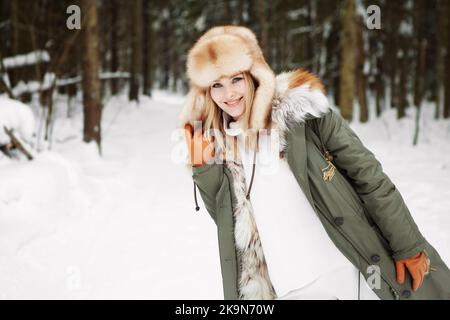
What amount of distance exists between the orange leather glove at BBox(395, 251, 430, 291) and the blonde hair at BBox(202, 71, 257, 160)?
960 millimetres

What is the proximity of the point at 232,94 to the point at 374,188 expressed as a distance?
889 mm

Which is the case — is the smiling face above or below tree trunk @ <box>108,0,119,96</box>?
below

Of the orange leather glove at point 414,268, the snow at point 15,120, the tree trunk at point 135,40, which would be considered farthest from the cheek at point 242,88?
the tree trunk at point 135,40

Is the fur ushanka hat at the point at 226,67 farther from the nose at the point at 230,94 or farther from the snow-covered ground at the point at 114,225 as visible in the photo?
the snow-covered ground at the point at 114,225

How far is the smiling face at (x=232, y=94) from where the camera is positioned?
2.05m

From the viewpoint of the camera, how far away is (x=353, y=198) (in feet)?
6.25

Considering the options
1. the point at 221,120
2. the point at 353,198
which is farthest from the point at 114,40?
the point at 353,198

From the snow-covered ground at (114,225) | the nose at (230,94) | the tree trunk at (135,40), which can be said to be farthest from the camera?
the tree trunk at (135,40)

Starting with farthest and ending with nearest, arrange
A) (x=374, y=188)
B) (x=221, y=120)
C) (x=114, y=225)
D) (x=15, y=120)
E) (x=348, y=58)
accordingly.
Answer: (x=348, y=58) → (x=15, y=120) → (x=114, y=225) → (x=221, y=120) → (x=374, y=188)

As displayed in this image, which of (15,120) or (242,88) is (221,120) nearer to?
(242,88)

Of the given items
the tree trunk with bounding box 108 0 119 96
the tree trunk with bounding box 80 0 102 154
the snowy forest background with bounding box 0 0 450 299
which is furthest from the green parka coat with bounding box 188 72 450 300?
the tree trunk with bounding box 108 0 119 96

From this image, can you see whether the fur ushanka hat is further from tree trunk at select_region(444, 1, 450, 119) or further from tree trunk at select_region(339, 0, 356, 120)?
tree trunk at select_region(444, 1, 450, 119)

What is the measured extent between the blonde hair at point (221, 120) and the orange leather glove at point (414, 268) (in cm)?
96

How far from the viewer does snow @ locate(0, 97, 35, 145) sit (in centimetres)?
513
